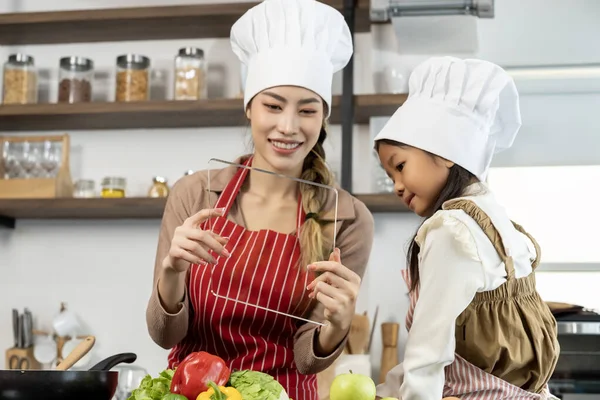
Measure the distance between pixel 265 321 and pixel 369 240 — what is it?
31 cm

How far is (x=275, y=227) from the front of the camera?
5.84 ft

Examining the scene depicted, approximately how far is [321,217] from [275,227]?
109 millimetres

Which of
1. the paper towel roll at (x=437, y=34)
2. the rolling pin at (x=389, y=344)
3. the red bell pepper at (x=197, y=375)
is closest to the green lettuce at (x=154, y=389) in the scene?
the red bell pepper at (x=197, y=375)

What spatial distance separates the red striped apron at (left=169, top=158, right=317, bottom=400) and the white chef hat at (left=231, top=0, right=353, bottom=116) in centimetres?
34

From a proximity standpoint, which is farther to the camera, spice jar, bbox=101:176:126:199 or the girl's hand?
spice jar, bbox=101:176:126:199

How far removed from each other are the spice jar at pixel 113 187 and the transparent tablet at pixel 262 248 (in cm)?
117

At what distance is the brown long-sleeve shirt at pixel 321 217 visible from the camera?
163cm

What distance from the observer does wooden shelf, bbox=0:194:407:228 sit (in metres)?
2.77

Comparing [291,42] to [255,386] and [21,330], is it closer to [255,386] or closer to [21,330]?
[255,386]

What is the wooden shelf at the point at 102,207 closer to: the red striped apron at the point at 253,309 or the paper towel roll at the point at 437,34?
the paper towel roll at the point at 437,34

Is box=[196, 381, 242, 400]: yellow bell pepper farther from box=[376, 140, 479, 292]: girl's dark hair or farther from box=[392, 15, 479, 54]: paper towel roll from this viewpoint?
box=[392, 15, 479, 54]: paper towel roll

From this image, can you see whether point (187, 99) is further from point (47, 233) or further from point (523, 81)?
point (523, 81)

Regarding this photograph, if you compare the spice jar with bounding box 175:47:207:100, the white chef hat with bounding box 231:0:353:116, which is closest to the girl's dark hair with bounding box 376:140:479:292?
the white chef hat with bounding box 231:0:353:116

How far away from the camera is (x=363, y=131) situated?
3000mm
